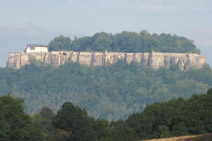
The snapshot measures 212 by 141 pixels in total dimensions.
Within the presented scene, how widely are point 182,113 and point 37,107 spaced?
120 metres

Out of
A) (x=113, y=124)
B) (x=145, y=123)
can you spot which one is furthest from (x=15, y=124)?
(x=113, y=124)

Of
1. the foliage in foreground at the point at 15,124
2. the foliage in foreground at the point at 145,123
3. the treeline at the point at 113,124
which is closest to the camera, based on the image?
the foliage in foreground at the point at 15,124

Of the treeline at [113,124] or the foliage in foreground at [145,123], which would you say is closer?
the treeline at [113,124]

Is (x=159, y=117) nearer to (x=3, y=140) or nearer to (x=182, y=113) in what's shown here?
(x=182, y=113)

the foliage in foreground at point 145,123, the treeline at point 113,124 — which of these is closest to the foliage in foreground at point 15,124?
the treeline at point 113,124

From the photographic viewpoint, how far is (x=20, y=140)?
7025cm

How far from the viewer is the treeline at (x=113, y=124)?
235 ft

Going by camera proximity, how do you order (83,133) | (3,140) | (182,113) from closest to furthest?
(3,140) < (83,133) < (182,113)

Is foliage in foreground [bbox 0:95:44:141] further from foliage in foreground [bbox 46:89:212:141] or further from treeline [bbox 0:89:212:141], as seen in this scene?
foliage in foreground [bbox 46:89:212:141]

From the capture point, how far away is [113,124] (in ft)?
283

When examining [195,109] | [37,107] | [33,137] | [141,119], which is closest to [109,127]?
[141,119]

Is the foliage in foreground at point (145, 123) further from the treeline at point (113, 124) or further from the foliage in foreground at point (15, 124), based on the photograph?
the foliage in foreground at point (15, 124)

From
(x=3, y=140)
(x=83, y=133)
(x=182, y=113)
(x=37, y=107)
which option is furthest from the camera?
(x=37, y=107)

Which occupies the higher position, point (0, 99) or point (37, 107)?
point (0, 99)
